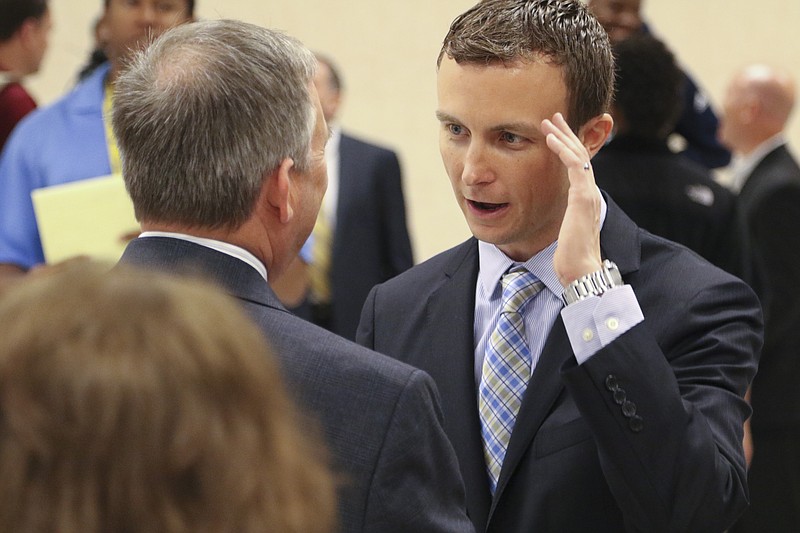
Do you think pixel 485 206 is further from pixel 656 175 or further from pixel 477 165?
pixel 656 175

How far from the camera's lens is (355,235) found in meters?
3.89

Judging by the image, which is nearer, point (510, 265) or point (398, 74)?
point (510, 265)

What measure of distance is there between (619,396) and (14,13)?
8.26 feet

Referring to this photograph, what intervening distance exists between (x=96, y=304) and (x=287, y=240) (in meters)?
0.69

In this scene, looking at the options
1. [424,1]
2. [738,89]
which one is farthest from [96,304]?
[424,1]

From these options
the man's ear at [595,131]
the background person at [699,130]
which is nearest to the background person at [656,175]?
the background person at [699,130]

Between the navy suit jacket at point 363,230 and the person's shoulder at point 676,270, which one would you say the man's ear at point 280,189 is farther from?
the navy suit jacket at point 363,230

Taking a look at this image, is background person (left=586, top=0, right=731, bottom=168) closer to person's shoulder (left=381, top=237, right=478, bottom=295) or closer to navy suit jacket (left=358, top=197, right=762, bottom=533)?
person's shoulder (left=381, top=237, right=478, bottom=295)

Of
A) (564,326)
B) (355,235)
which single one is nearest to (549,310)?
(564,326)

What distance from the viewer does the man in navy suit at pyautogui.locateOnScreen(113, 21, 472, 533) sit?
1417mm

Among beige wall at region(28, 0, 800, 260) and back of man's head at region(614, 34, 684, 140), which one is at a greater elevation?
back of man's head at region(614, 34, 684, 140)

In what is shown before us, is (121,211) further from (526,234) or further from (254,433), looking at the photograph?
(254,433)

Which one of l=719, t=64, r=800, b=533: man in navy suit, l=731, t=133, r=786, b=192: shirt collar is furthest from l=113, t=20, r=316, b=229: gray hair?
l=731, t=133, r=786, b=192: shirt collar

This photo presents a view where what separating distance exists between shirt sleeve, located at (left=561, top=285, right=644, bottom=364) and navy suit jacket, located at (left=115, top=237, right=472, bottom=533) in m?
0.29
